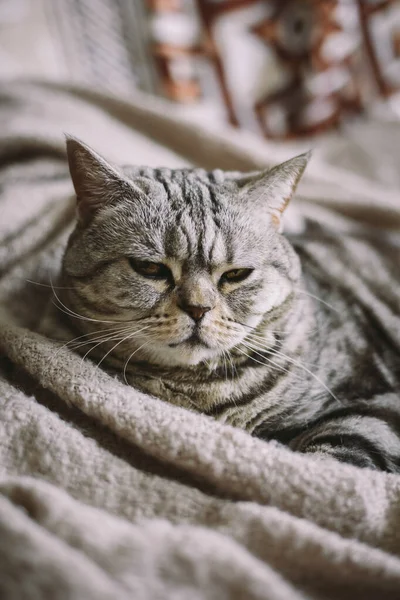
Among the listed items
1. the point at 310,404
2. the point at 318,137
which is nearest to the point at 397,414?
the point at 310,404

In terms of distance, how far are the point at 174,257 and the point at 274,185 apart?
0.23 metres

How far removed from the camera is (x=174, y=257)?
794 mm

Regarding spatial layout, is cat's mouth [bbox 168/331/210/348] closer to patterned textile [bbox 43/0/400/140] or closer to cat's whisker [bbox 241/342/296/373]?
cat's whisker [bbox 241/342/296/373]

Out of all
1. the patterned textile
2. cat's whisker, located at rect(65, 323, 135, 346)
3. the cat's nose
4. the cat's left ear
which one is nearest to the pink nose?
the cat's nose

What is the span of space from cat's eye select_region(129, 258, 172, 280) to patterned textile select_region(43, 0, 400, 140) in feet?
4.20

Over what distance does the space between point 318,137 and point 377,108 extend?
0.78 feet

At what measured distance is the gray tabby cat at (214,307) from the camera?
0.79m

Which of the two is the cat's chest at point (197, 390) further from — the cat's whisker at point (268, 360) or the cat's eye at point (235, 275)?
the cat's eye at point (235, 275)

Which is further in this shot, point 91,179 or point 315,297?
point 315,297

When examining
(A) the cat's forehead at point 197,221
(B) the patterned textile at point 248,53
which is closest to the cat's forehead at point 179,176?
(A) the cat's forehead at point 197,221

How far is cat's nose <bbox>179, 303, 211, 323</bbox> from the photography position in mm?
764

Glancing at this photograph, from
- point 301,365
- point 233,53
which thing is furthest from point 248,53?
point 301,365

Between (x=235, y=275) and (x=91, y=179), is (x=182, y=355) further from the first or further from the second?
(x=91, y=179)

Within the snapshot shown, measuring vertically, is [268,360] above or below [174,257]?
below
